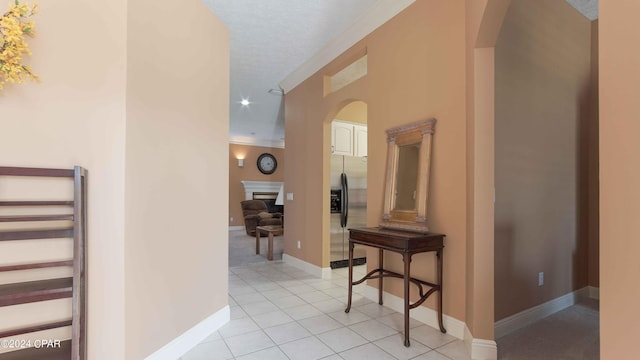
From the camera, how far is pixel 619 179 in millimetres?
815

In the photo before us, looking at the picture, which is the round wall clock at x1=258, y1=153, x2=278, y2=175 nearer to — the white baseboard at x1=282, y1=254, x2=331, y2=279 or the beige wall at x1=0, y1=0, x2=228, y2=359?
the white baseboard at x1=282, y1=254, x2=331, y2=279

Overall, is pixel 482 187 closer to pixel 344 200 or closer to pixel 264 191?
pixel 344 200

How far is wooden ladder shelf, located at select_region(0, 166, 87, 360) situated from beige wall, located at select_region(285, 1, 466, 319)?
2418 millimetres

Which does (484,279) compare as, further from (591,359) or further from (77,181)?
(77,181)

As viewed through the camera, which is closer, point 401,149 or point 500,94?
point 500,94

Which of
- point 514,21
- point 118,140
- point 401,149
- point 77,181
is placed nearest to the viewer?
point 77,181

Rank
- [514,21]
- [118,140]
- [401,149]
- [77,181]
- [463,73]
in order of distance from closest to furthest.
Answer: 1. [77,181]
2. [118,140]
3. [463,73]
4. [514,21]
5. [401,149]

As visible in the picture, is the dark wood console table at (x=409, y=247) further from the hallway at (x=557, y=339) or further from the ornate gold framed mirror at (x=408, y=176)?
the hallway at (x=557, y=339)

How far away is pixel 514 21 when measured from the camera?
8.63 ft

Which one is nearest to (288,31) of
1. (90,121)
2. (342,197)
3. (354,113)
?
(354,113)

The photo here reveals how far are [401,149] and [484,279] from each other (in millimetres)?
1336

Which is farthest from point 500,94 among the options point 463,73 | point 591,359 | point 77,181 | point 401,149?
point 77,181

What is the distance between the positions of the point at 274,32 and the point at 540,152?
9.88ft

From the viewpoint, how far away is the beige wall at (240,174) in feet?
30.4
